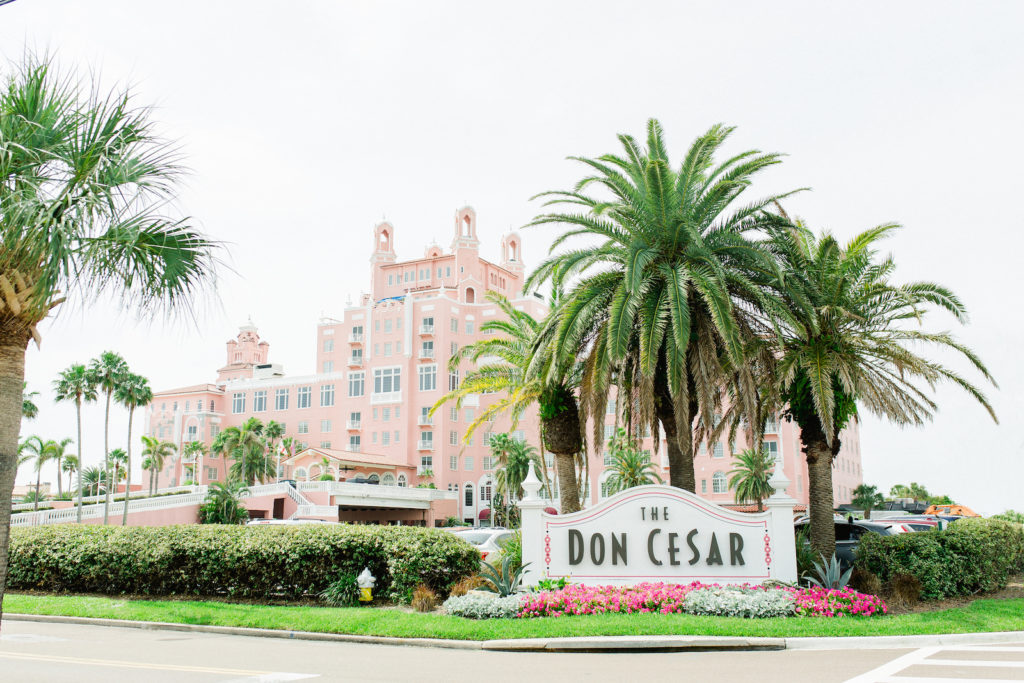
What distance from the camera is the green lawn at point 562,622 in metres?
12.7

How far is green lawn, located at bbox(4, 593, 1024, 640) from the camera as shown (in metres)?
12.7

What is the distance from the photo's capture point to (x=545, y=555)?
671 inches

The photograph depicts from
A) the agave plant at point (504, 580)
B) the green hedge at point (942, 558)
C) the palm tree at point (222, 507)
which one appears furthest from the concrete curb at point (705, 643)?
the palm tree at point (222, 507)

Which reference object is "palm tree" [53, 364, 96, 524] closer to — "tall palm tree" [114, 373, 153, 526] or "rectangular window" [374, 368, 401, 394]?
"tall palm tree" [114, 373, 153, 526]

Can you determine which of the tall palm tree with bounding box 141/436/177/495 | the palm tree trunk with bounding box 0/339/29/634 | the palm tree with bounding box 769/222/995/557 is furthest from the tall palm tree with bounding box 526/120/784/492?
the tall palm tree with bounding box 141/436/177/495

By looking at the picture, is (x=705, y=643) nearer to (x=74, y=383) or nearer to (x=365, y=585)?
(x=365, y=585)

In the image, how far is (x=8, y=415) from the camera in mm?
8352

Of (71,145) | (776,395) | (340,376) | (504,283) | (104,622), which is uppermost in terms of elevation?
(504,283)

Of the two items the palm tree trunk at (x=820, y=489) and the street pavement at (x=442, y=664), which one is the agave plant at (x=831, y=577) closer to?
the palm tree trunk at (x=820, y=489)

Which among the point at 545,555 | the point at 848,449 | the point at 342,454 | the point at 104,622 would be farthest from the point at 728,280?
the point at 848,449

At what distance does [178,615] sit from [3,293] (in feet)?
30.8

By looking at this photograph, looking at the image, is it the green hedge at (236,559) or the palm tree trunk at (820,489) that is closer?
the green hedge at (236,559)

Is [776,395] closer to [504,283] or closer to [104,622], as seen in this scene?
[104,622]

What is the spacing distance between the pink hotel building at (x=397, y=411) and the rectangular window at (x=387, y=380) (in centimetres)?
13
